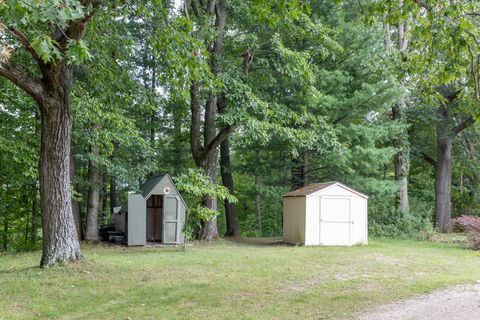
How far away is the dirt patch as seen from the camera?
5020 millimetres

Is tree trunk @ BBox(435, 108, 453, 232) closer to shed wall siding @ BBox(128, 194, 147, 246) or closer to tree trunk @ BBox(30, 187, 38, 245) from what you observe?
shed wall siding @ BBox(128, 194, 147, 246)

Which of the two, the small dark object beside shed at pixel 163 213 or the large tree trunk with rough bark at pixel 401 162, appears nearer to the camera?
the small dark object beside shed at pixel 163 213

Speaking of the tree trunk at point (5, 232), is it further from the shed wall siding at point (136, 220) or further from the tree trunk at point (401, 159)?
the tree trunk at point (401, 159)

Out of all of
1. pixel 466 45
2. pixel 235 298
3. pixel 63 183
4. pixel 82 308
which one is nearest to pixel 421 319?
pixel 235 298

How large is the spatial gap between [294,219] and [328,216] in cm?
110

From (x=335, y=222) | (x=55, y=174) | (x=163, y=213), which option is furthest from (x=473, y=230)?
(x=55, y=174)

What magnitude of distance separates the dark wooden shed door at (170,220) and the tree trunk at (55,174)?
20.6 ft

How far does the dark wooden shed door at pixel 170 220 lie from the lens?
14.3m

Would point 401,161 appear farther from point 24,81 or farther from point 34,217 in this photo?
point 24,81

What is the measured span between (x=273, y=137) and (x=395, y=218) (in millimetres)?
6016

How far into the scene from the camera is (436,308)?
5.38 meters

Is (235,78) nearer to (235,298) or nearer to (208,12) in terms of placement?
(208,12)

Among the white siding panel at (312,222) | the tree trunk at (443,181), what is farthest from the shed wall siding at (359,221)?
the tree trunk at (443,181)

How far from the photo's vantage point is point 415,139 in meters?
22.7
